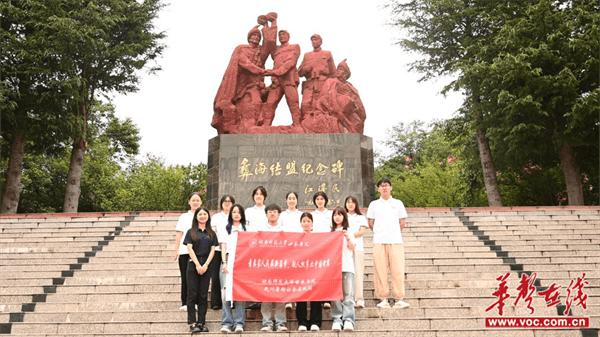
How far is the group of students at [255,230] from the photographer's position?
5.61 meters

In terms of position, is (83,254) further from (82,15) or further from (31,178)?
(31,178)

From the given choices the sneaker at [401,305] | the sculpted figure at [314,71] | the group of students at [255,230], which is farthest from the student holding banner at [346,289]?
the sculpted figure at [314,71]

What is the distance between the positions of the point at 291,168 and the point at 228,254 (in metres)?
7.45

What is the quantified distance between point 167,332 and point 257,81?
31.2 ft

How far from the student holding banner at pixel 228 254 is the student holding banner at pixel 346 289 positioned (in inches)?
35.0

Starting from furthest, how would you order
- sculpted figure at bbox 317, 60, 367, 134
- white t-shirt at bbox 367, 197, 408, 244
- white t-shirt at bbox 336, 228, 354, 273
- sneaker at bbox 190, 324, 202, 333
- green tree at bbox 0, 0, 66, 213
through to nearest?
green tree at bbox 0, 0, 66, 213
sculpted figure at bbox 317, 60, 367, 134
white t-shirt at bbox 367, 197, 408, 244
white t-shirt at bbox 336, 228, 354, 273
sneaker at bbox 190, 324, 202, 333

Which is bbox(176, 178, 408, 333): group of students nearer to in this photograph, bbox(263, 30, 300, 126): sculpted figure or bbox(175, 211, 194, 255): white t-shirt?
bbox(175, 211, 194, 255): white t-shirt

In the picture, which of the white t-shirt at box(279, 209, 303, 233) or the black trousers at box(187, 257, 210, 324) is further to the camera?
the white t-shirt at box(279, 209, 303, 233)

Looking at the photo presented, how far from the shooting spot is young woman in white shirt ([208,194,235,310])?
587cm

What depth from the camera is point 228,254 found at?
5848 millimetres

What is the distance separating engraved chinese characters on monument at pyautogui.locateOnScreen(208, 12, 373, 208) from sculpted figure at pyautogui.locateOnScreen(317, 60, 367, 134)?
24 mm

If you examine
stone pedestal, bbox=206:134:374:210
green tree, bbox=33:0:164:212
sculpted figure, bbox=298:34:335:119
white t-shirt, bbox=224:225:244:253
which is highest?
green tree, bbox=33:0:164:212

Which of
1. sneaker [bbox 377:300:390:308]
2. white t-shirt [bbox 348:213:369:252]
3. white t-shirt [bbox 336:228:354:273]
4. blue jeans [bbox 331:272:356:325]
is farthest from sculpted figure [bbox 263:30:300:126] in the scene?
blue jeans [bbox 331:272:356:325]

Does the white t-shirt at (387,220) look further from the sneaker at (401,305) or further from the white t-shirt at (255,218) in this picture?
the white t-shirt at (255,218)
